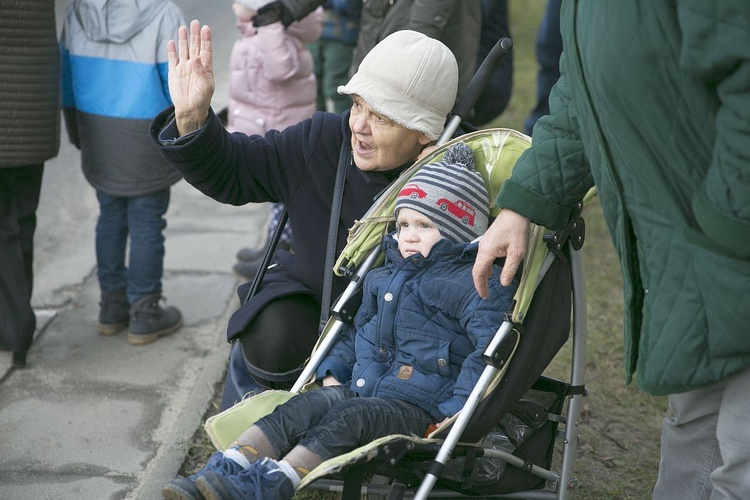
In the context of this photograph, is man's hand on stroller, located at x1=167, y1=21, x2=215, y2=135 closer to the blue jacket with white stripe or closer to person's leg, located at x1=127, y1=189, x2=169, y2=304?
the blue jacket with white stripe

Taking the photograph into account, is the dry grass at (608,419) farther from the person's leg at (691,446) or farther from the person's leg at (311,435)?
the person's leg at (691,446)

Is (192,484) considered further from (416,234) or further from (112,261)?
(112,261)

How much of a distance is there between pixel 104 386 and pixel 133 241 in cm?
72

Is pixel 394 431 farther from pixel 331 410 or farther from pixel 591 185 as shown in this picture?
pixel 591 185

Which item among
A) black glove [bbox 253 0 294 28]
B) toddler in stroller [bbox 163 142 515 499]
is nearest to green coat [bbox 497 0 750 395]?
toddler in stroller [bbox 163 142 515 499]

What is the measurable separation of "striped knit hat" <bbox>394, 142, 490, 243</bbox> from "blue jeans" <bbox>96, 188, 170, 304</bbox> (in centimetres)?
182

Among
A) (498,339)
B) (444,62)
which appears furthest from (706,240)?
(444,62)

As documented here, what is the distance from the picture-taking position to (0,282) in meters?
4.00

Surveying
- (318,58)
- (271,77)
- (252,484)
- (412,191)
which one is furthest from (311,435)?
(318,58)

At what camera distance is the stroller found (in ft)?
8.38

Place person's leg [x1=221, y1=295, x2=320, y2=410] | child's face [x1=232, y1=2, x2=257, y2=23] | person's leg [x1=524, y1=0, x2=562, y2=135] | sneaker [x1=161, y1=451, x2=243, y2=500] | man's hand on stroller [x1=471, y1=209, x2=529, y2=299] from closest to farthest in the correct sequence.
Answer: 1. sneaker [x1=161, y1=451, x2=243, y2=500]
2. man's hand on stroller [x1=471, y1=209, x2=529, y2=299]
3. person's leg [x1=221, y1=295, x2=320, y2=410]
4. child's face [x1=232, y1=2, x2=257, y2=23]
5. person's leg [x1=524, y1=0, x2=562, y2=135]

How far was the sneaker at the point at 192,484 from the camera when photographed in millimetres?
2307

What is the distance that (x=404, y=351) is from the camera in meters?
2.82

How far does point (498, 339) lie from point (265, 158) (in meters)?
1.10
